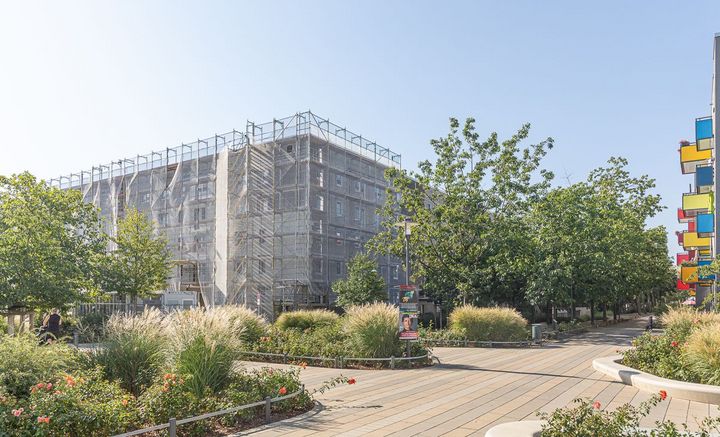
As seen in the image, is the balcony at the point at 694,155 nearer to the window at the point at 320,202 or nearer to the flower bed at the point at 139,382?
the window at the point at 320,202

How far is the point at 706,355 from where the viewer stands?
37.3ft

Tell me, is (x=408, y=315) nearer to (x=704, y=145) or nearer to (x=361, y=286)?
(x=361, y=286)

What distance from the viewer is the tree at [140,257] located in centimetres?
3633

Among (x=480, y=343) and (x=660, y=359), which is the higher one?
(x=660, y=359)

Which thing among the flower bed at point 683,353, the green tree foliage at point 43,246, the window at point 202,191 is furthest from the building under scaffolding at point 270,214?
the flower bed at point 683,353

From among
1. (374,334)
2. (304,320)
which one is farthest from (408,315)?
(304,320)

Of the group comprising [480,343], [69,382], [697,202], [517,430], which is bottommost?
[480,343]

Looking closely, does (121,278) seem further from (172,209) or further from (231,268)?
(172,209)

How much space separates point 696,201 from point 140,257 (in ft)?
120

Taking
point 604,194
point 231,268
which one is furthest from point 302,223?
point 604,194

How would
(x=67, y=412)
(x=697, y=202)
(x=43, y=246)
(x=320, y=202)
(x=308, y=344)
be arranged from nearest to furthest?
1. (x=67, y=412)
2. (x=308, y=344)
3. (x=43, y=246)
4. (x=697, y=202)
5. (x=320, y=202)

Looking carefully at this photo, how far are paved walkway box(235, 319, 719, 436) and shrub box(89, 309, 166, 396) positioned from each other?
102 inches

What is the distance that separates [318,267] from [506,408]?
32.5m

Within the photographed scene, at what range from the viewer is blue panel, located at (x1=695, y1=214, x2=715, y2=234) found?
32969 millimetres
